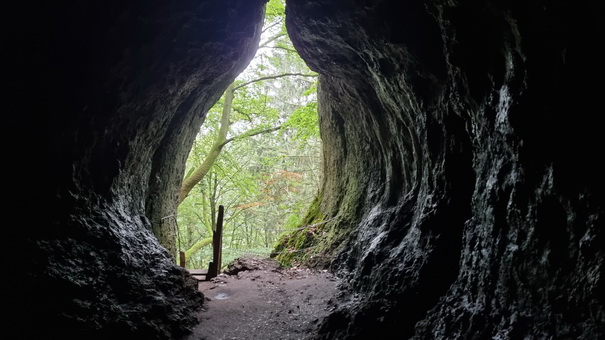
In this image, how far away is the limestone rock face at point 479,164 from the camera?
257cm

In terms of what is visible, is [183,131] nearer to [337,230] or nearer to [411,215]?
[337,230]

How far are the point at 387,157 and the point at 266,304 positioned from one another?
13.9 feet

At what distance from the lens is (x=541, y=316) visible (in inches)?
108

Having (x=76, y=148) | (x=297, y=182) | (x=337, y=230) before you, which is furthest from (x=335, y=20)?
(x=297, y=182)

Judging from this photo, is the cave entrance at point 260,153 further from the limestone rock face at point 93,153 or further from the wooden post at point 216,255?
the limestone rock face at point 93,153

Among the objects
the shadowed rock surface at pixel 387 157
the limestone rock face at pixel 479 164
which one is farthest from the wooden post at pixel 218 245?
the limestone rock face at pixel 479 164

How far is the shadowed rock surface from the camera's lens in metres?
2.70

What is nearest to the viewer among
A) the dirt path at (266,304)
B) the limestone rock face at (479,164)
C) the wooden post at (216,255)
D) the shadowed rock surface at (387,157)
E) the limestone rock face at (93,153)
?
the limestone rock face at (479,164)

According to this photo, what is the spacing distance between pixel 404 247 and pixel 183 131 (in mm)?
6760

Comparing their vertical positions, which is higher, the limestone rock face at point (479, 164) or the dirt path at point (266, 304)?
the limestone rock face at point (479, 164)

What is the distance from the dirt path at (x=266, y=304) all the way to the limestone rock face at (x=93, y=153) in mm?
530

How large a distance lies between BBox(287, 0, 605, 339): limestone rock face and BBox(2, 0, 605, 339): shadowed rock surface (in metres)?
0.02

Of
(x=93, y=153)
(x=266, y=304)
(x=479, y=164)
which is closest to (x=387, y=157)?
(x=479, y=164)

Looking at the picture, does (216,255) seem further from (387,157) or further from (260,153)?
(260,153)
